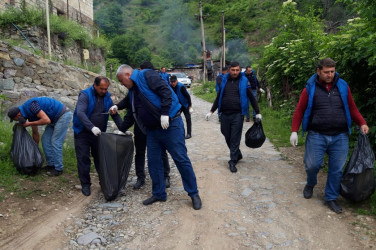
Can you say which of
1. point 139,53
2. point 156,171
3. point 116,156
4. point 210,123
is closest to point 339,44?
point 156,171

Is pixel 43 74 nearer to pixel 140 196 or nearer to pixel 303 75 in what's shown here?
pixel 140 196

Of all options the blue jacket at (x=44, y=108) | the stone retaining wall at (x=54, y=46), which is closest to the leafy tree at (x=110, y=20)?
the stone retaining wall at (x=54, y=46)

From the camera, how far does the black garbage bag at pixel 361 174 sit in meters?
3.49

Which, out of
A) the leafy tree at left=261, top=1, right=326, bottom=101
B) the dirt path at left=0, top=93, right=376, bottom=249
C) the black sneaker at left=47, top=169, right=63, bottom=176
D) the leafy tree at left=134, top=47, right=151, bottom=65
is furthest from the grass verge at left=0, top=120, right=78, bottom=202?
the leafy tree at left=134, top=47, right=151, bottom=65

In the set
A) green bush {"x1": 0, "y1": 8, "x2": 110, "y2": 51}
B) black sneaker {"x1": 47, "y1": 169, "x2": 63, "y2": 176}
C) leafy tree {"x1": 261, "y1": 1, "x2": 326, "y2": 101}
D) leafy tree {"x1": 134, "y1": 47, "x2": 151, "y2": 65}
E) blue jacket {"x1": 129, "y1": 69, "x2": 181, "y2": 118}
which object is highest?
leafy tree {"x1": 134, "y1": 47, "x2": 151, "y2": 65}

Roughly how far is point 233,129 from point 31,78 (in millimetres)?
5474

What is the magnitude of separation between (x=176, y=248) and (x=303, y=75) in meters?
6.74

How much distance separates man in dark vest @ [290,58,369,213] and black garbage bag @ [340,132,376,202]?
10cm

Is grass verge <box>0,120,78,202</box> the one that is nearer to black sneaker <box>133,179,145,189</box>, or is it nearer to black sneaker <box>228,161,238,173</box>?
black sneaker <box>133,179,145,189</box>

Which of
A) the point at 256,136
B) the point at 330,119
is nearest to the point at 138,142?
the point at 256,136

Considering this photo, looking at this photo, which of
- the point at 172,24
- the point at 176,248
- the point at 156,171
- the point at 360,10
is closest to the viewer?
the point at 176,248

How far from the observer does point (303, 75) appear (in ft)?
27.5

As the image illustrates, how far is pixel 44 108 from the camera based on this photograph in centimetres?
470

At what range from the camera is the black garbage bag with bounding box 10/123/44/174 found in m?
4.45
